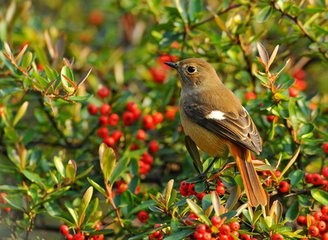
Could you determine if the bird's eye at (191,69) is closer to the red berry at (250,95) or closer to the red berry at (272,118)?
the red berry at (250,95)

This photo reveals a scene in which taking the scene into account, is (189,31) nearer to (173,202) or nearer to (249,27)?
(249,27)

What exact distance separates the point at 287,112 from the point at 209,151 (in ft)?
1.97

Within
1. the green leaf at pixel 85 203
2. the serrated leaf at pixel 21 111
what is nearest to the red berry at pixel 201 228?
the green leaf at pixel 85 203

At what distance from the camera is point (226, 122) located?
15.1 ft

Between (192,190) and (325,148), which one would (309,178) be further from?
(192,190)

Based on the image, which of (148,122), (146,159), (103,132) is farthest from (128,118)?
(146,159)

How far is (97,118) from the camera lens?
5.09 m

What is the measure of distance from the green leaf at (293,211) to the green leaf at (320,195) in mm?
174

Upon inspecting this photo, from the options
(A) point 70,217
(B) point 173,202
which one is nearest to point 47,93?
(A) point 70,217

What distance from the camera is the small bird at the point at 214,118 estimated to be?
432cm

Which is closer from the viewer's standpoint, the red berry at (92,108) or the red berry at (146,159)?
the red berry at (146,159)

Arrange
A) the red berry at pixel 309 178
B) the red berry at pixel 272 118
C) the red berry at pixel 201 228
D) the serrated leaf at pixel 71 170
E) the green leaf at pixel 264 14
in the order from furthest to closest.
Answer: the green leaf at pixel 264 14, the red berry at pixel 272 118, the serrated leaf at pixel 71 170, the red berry at pixel 309 178, the red berry at pixel 201 228

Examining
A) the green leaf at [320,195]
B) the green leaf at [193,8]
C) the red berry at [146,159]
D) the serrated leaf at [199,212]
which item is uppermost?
the green leaf at [193,8]

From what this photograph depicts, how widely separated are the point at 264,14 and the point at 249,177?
1279 mm
